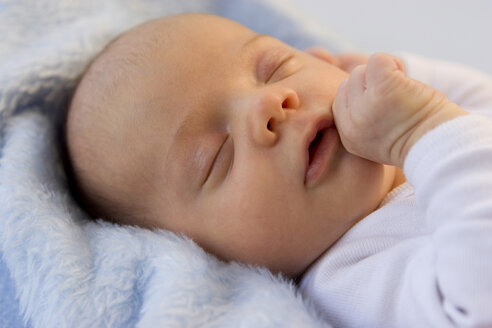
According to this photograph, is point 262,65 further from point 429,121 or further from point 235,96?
point 429,121

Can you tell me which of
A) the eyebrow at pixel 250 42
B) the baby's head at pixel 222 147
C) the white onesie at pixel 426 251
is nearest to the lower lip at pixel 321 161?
the baby's head at pixel 222 147

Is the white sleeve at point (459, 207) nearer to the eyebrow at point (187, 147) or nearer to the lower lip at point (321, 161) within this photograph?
the lower lip at point (321, 161)

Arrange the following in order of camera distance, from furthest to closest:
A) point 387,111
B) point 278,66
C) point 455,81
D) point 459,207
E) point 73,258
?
point 455,81 < point 278,66 < point 73,258 < point 387,111 < point 459,207

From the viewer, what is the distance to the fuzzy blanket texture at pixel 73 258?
928 mm

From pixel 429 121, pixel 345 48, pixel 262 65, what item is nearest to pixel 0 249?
pixel 262 65

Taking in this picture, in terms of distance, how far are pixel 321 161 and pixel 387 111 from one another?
17cm

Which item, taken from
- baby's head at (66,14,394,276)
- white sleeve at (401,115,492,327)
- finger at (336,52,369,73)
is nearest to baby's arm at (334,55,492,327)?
white sleeve at (401,115,492,327)

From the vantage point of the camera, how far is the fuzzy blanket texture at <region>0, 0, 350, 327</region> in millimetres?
928

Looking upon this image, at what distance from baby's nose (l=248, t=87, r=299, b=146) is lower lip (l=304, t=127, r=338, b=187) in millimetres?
92

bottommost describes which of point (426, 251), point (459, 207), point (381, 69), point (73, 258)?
point (73, 258)

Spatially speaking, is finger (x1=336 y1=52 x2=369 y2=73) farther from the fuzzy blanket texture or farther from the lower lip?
the fuzzy blanket texture

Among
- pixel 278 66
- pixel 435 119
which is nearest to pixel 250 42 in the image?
pixel 278 66

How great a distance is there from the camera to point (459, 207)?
0.80 meters

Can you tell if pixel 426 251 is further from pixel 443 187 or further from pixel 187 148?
pixel 187 148
